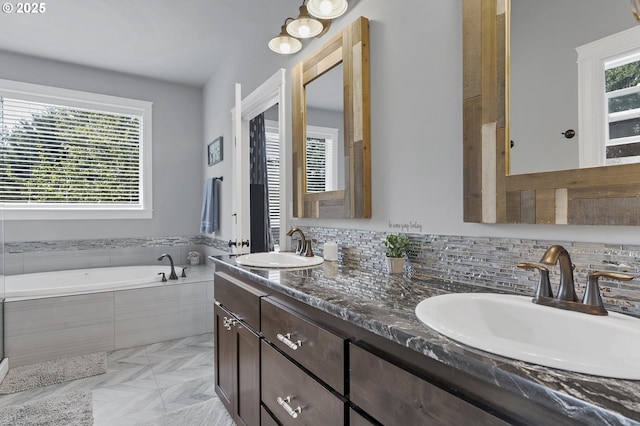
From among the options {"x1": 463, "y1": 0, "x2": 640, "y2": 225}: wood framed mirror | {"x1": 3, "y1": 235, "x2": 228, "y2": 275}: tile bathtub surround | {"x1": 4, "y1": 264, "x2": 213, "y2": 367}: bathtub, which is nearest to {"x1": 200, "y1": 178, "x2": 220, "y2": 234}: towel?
{"x1": 3, "y1": 235, "x2": 228, "y2": 275}: tile bathtub surround

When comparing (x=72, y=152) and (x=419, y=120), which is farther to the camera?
(x=72, y=152)

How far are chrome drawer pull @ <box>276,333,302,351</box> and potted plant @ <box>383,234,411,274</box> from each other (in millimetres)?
496

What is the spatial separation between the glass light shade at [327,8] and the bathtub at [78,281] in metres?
2.62

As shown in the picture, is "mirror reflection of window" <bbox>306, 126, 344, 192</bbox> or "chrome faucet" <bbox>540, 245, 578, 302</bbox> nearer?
"chrome faucet" <bbox>540, 245, 578, 302</bbox>

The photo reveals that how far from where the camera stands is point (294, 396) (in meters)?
1.22

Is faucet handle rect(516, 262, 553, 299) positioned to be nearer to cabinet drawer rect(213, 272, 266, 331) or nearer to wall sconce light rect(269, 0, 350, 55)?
cabinet drawer rect(213, 272, 266, 331)

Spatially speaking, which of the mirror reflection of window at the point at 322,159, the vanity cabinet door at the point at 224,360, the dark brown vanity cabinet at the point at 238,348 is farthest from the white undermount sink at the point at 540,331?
the vanity cabinet door at the point at 224,360

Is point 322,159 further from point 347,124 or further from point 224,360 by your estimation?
point 224,360

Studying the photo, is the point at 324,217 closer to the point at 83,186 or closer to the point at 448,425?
the point at 448,425

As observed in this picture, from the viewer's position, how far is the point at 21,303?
2660 mm

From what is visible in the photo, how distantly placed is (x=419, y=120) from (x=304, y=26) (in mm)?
964

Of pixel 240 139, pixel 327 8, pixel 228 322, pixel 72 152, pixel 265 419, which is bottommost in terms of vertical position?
pixel 265 419

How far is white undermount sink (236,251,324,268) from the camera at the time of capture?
173 cm

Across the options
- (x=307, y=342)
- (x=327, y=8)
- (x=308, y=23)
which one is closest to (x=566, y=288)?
(x=307, y=342)
